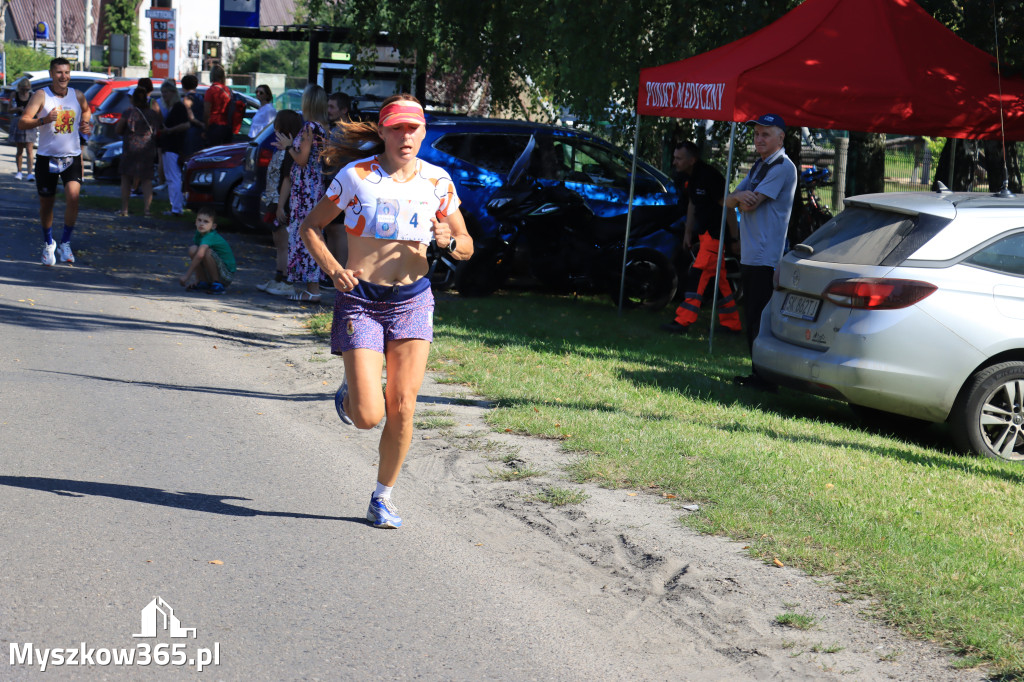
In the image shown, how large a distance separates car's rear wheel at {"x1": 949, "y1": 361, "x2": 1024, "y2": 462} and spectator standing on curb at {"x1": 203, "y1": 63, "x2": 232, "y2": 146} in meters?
15.7

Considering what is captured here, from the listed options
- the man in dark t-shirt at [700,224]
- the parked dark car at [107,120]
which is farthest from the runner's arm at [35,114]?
the parked dark car at [107,120]

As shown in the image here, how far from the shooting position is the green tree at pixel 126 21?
7075 centimetres

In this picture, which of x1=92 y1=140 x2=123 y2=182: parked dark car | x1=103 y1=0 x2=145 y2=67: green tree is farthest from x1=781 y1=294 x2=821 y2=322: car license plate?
x1=103 y1=0 x2=145 y2=67: green tree

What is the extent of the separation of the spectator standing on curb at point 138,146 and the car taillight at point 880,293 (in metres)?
13.1

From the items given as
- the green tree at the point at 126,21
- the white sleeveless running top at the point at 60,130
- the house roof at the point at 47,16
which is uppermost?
the house roof at the point at 47,16

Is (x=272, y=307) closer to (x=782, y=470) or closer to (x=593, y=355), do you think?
(x=593, y=355)

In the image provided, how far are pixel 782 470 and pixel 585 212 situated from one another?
6.87 m

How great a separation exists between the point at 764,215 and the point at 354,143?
4.54 m

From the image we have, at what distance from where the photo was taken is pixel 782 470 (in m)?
6.48

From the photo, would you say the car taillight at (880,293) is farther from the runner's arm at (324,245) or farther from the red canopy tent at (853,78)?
the runner's arm at (324,245)

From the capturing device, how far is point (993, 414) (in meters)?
7.41

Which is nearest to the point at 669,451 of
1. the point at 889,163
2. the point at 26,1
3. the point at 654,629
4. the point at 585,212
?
the point at 654,629

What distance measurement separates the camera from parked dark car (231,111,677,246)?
41.8ft

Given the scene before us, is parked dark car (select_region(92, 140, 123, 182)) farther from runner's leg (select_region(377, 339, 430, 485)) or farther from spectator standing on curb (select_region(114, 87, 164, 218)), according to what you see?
runner's leg (select_region(377, 339, 430, 485))
